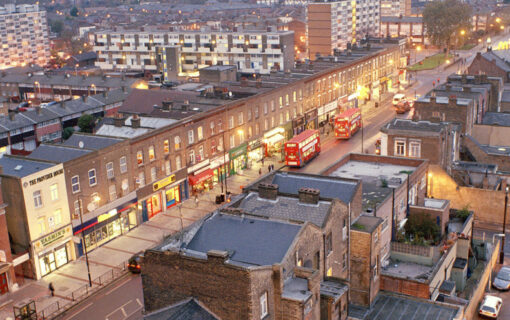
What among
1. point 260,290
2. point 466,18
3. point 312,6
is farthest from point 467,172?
point 466,18

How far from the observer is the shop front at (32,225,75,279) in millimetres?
47375

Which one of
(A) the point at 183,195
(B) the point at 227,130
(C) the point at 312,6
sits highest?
(C) the point at 312,6

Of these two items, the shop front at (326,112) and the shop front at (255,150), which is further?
the shop front at (326,112)

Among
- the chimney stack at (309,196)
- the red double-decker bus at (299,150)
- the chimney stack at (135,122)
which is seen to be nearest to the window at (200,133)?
the chimney stack at (135,122)

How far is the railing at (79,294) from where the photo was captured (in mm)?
42094

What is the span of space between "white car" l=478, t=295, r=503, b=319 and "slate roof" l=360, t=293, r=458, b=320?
23.0 ft

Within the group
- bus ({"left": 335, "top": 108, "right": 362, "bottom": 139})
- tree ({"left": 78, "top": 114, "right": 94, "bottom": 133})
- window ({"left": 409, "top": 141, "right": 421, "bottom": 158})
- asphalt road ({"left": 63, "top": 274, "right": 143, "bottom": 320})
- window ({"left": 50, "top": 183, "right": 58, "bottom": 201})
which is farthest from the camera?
bus ({"left": 335, "top": 108, "right": 362, "bottom": 139})

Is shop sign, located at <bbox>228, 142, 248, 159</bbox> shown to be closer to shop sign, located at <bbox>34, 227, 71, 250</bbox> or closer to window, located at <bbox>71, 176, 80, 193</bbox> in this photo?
window, located at <bbox>71, 176, 80, 193</bbox>

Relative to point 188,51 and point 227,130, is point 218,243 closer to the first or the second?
point 227,130

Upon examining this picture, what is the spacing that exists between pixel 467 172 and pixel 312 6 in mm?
111695

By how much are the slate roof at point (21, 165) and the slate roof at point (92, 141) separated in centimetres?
646

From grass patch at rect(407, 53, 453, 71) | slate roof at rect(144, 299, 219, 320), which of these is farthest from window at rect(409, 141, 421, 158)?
grass patch at rect(407, 53, 453, 71)

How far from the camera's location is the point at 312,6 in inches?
6422

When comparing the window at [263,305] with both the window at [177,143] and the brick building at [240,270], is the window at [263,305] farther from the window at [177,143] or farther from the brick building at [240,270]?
the window at [177,143]
